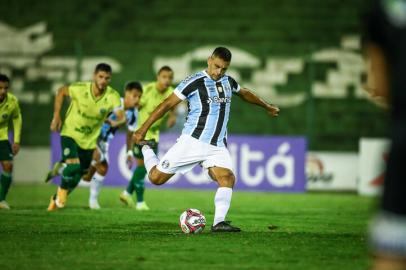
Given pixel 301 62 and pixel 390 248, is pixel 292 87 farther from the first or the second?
pixel 390 248

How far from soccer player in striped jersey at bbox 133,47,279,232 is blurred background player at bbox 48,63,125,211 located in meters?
3.22

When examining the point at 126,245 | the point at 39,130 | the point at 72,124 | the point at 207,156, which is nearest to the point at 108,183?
the point at 39,130

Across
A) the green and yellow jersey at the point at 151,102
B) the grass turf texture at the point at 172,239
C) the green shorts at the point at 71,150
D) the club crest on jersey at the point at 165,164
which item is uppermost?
the green and yellow jersey at the point at 151,102

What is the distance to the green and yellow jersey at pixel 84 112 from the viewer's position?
13219mm

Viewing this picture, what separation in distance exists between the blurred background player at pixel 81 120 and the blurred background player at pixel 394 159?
30.8 ft

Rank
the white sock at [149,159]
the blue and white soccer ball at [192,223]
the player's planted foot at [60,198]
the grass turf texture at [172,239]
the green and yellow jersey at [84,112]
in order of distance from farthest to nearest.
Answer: the green and yellow jersey at [84,112] < the player's planted foot at [60,198] < the white sock at [149,159] < the blue and white soccer ball at [192,223] < the grass turf texture at [172,239]

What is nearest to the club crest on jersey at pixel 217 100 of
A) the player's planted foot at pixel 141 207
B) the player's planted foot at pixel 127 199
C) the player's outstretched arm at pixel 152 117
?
the player's outstretched arm at pixel 152 117

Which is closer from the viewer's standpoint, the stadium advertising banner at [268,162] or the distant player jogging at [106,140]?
the distant player jogging at [106,140]

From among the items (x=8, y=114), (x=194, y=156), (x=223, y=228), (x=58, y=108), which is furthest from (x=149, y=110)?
(x=223, y=228)

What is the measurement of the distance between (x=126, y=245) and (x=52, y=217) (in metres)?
3.53

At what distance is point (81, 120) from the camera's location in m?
13.2

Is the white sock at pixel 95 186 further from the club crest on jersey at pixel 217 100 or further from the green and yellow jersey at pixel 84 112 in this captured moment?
the club crest on jersey at pixel 217 100

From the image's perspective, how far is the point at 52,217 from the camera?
1162 centimetres

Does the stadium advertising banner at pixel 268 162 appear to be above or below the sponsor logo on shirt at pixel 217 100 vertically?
below
